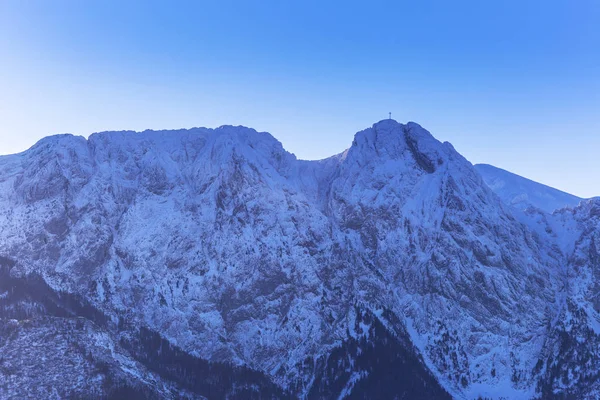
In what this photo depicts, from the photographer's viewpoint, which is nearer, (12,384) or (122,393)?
(12,384)

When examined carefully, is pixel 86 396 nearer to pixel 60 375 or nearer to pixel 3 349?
pixel 60 375

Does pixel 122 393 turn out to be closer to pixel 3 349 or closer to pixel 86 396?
pixel 86 396

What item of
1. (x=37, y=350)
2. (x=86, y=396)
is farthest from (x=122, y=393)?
(x=37, y=350)

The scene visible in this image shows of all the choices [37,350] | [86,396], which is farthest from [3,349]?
[86,396]

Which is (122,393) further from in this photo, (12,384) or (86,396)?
(12,384)

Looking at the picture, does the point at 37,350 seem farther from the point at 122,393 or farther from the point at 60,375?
the point at 122,393

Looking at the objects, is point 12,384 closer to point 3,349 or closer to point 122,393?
point 3,349

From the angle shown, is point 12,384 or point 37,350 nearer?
point 12,384
